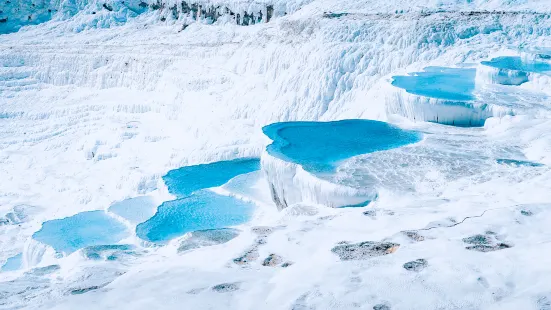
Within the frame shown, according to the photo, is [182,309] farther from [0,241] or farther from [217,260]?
[0,241]

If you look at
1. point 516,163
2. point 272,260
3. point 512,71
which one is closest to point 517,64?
point 512,71

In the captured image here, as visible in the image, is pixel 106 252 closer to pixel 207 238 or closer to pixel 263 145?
pixel 207 238

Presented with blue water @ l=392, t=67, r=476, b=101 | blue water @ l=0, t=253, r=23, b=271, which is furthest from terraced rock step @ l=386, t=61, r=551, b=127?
blue water @ l=0, t=253, r=23, b=271

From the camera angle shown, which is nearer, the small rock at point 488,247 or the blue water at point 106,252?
the small rock at point 488,247

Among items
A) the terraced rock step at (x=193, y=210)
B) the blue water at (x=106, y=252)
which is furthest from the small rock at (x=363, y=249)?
the blue water at (x=106, y=252)

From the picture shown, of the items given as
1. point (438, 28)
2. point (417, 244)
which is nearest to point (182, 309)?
point (417, 244)

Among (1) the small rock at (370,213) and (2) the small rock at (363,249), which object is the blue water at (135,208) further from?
(2) the small rock at (363,249)
